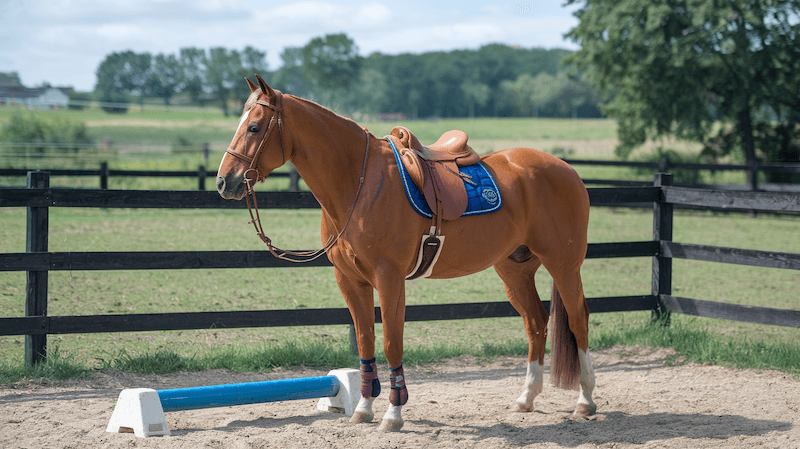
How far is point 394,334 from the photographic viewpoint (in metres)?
3.66

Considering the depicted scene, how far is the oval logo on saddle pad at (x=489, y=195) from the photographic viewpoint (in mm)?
3936

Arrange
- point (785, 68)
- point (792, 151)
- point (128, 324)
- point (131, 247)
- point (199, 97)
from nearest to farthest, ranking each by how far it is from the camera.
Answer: point (128, 324) → point (131, 247) → point (785, 68) → point (792, 151) → point (199, 97)

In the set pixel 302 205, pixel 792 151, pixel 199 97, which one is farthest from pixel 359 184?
pixel 199 97

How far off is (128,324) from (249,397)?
154 cm

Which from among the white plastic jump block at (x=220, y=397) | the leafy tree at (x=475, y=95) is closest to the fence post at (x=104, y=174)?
the white plastic jump block at (x=220, y=397)

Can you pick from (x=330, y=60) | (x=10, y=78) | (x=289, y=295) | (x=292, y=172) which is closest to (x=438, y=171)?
(x=289, y=295)

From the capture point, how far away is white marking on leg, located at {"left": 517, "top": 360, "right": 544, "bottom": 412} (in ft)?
13.8

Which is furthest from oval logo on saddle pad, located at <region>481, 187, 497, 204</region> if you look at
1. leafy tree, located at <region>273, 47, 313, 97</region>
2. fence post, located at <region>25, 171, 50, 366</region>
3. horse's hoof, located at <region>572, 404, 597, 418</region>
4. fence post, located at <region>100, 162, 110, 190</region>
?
leafy tree, located at <region>273, 47, 313, 97</region>

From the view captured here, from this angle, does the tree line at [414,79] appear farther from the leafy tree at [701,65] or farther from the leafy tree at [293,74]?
the leafy tree at [701,65]

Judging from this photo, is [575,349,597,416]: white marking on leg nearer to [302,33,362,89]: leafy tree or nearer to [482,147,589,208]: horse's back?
[482,147,589,208]: horse's back

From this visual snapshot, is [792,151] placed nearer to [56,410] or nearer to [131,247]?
[131,247]

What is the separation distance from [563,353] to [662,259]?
7.39 feet

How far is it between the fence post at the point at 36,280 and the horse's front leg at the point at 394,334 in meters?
2.72

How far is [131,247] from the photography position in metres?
9.88
